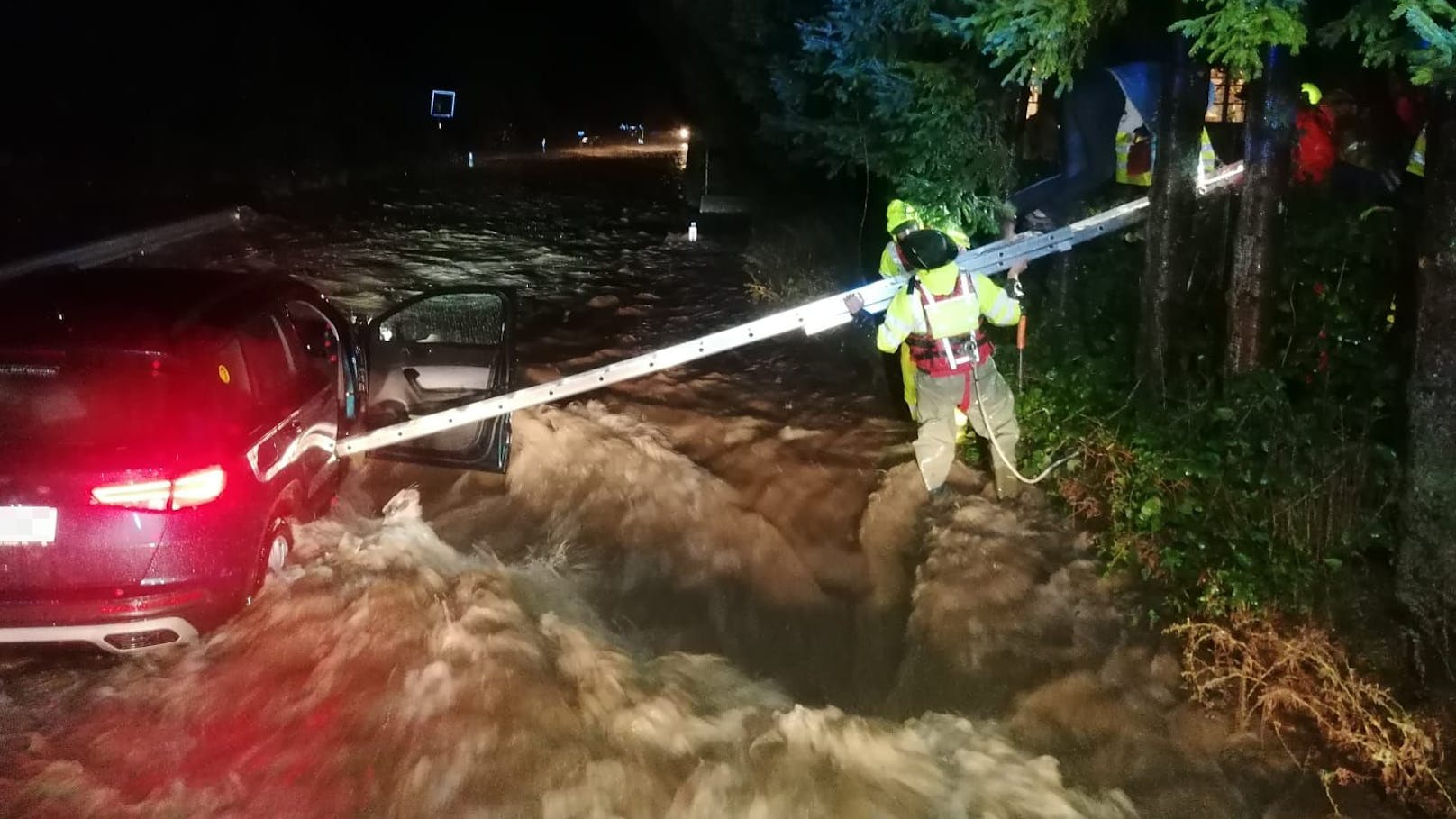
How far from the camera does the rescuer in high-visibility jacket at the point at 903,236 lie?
5895 millimetres

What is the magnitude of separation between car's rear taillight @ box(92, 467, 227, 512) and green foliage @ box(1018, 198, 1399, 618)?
4.22 meters

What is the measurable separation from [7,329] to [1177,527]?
17.8 ft

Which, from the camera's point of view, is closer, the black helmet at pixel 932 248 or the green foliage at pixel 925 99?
the black helmet at pixel 932 248

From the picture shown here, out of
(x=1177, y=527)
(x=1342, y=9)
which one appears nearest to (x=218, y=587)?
(x=1177, y=527)

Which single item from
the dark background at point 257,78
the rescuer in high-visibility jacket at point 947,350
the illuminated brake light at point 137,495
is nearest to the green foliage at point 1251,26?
the rescuer in high-visibility jacket at point 947,350

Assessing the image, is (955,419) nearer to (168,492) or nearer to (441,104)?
(168,492)

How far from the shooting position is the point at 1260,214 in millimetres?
5223

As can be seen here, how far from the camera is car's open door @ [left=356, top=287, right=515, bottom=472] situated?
A: 5.93m

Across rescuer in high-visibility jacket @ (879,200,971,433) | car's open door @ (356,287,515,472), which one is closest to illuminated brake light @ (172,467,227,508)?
car's open door @ (356,287,515,472)

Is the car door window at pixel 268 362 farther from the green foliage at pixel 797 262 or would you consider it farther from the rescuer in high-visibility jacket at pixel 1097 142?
the green foliage at pixel 797 262

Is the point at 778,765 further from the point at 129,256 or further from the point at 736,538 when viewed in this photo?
the point at 129,256

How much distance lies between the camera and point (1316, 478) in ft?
15.5

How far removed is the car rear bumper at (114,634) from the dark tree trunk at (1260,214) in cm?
523

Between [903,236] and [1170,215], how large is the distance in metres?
1.57
